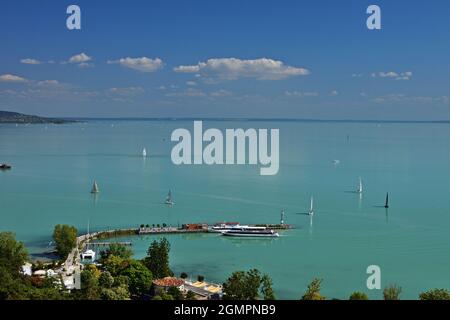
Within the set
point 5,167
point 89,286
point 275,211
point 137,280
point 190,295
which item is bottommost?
point 190,295

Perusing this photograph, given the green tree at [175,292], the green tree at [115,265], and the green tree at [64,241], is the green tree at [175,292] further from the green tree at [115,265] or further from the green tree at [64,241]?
the green tree at [64,241]

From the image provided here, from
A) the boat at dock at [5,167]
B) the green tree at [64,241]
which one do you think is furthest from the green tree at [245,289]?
the boat at dock at [5,167]

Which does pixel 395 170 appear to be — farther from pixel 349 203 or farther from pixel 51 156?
pixel 51 156

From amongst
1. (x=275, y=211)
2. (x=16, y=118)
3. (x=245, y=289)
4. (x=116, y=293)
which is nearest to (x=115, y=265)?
(x=116, y=293)

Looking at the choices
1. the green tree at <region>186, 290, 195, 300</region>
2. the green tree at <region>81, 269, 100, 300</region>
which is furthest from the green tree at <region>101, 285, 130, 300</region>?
the green tree at <region>186, 290, 195, 300</region>

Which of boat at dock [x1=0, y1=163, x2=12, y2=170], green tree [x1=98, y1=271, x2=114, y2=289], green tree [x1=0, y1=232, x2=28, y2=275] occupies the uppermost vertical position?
boat at dock [x1=0, y1=163, x2=12, y2=170]

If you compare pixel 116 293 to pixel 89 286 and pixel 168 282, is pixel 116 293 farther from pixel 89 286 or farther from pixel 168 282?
pixel 168 282

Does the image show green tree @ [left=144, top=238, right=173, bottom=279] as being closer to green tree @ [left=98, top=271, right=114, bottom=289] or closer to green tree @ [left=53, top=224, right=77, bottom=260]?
green tree @ [left=98, top=271, right=114, bottom=289]

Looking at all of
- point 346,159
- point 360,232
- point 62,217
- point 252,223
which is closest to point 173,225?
point 252,223
